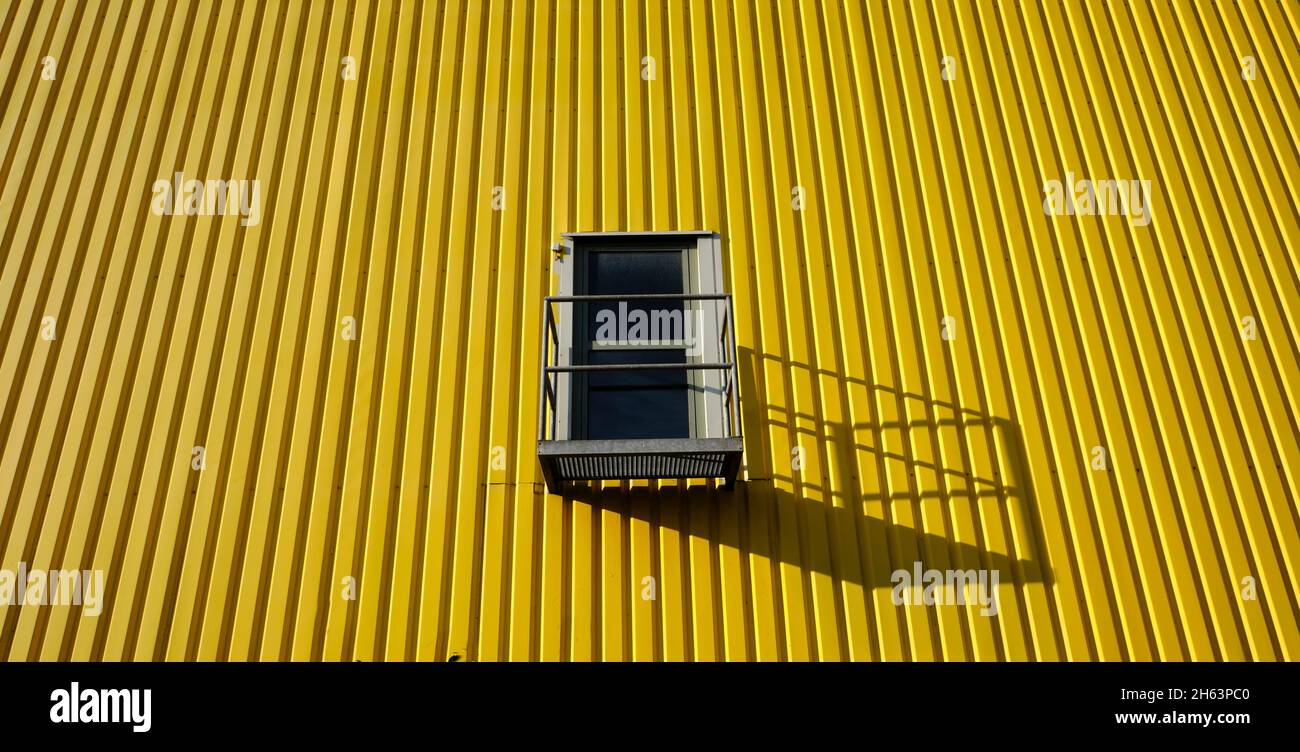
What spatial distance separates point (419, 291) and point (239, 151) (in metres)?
2.30

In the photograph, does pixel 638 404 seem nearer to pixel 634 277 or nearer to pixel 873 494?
pixel 634 277

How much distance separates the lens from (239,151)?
7.78m

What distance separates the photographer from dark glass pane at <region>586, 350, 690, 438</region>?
6.44m

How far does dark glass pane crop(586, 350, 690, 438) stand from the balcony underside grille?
545 mm

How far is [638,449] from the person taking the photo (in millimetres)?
5336

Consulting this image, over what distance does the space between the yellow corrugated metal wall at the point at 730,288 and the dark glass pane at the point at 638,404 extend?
0.46m

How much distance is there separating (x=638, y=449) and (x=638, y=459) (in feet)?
0.83

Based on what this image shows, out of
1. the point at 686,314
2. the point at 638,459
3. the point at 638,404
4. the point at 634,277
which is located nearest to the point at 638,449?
the point at 638,459

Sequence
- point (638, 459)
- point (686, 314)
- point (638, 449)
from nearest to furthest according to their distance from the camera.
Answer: point (638, 449)
point (638, 459)
point (686, 314)

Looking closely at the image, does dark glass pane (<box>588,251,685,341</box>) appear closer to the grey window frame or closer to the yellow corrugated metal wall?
the grey window frame

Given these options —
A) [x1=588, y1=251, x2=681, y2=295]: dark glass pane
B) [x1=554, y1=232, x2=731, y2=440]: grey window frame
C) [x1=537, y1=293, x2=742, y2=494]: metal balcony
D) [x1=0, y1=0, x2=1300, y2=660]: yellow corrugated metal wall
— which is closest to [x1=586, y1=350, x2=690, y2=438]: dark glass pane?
[x1=554, y1=232, x2=731, y2=440]: grey window frame

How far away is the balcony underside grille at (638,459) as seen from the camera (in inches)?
210

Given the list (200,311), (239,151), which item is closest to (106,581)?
(200,311)

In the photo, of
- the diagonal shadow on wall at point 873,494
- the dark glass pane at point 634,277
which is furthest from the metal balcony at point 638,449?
the dark glass pane at point 634,277
